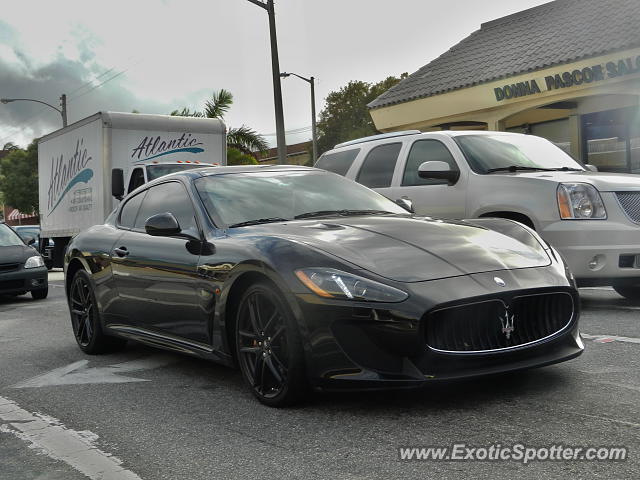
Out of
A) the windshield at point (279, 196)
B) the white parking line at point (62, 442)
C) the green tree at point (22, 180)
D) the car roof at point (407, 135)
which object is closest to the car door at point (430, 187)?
the car roof at point (407, 135)

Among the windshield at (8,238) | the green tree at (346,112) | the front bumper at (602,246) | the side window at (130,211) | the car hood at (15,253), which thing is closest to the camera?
the side window at (130,211)

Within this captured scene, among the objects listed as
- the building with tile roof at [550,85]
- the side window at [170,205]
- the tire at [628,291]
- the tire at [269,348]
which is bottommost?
the tire at [628,291]

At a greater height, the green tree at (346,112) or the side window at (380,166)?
the green tree at (346,112)

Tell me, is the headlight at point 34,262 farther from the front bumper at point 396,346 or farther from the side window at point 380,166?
the front bumper at point 396,346

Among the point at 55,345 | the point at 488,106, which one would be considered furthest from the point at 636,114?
the point at 55,345

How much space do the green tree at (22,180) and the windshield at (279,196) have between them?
2272 inches

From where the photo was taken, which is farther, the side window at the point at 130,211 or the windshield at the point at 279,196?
the side window at the point at 130,211

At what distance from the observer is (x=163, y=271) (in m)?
5.50

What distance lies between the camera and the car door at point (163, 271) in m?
5.20

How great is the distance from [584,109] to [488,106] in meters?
2.36

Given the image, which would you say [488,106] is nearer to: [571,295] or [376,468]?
[571,295]

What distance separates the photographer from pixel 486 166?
825 cm

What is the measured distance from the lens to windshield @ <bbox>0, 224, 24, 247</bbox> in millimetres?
13406

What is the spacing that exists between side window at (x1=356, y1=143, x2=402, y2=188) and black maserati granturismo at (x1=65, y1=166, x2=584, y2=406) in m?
3.21
